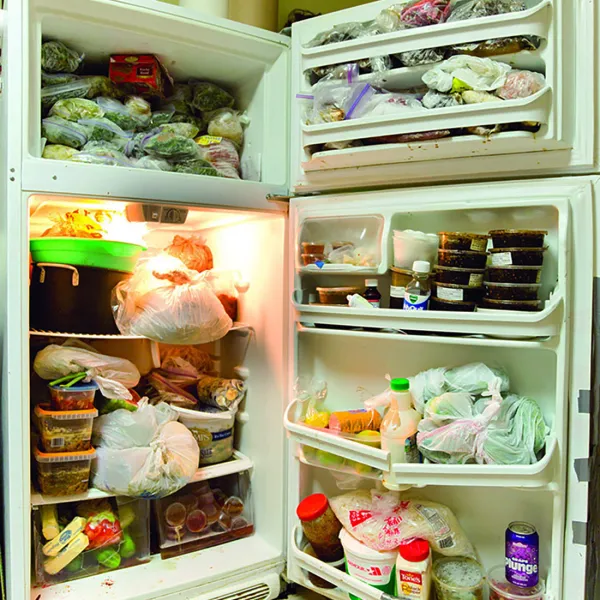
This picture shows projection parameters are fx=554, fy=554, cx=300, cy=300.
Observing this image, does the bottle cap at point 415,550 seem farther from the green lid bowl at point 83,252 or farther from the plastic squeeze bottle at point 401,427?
the green lid bowl at point 83,252

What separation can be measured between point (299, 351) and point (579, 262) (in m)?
0.64

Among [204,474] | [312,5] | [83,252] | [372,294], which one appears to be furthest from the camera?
[312,5]

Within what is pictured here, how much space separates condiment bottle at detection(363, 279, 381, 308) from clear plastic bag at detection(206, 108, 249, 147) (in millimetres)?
597

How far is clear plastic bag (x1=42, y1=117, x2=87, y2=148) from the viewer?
1.22 m

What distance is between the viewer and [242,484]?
160 cm

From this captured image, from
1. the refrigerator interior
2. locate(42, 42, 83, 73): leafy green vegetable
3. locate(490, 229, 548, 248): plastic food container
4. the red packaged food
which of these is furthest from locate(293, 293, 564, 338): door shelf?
locate(42, 42, 83, 73): leafy green vegetable

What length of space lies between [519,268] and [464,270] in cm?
10

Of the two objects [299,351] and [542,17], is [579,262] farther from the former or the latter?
[299,351]

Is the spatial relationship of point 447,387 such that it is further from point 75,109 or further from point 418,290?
point 75,109

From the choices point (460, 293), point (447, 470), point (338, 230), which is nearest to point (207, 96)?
point (338, 230)

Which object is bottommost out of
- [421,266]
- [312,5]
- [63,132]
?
[421,266]

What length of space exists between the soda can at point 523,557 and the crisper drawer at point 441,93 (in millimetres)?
670

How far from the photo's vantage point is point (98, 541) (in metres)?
1.33

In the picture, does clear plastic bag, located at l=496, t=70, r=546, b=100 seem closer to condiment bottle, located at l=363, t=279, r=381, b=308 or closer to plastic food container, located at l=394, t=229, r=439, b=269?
plastic food container, located at l=394, t=229, r=439, b=269
